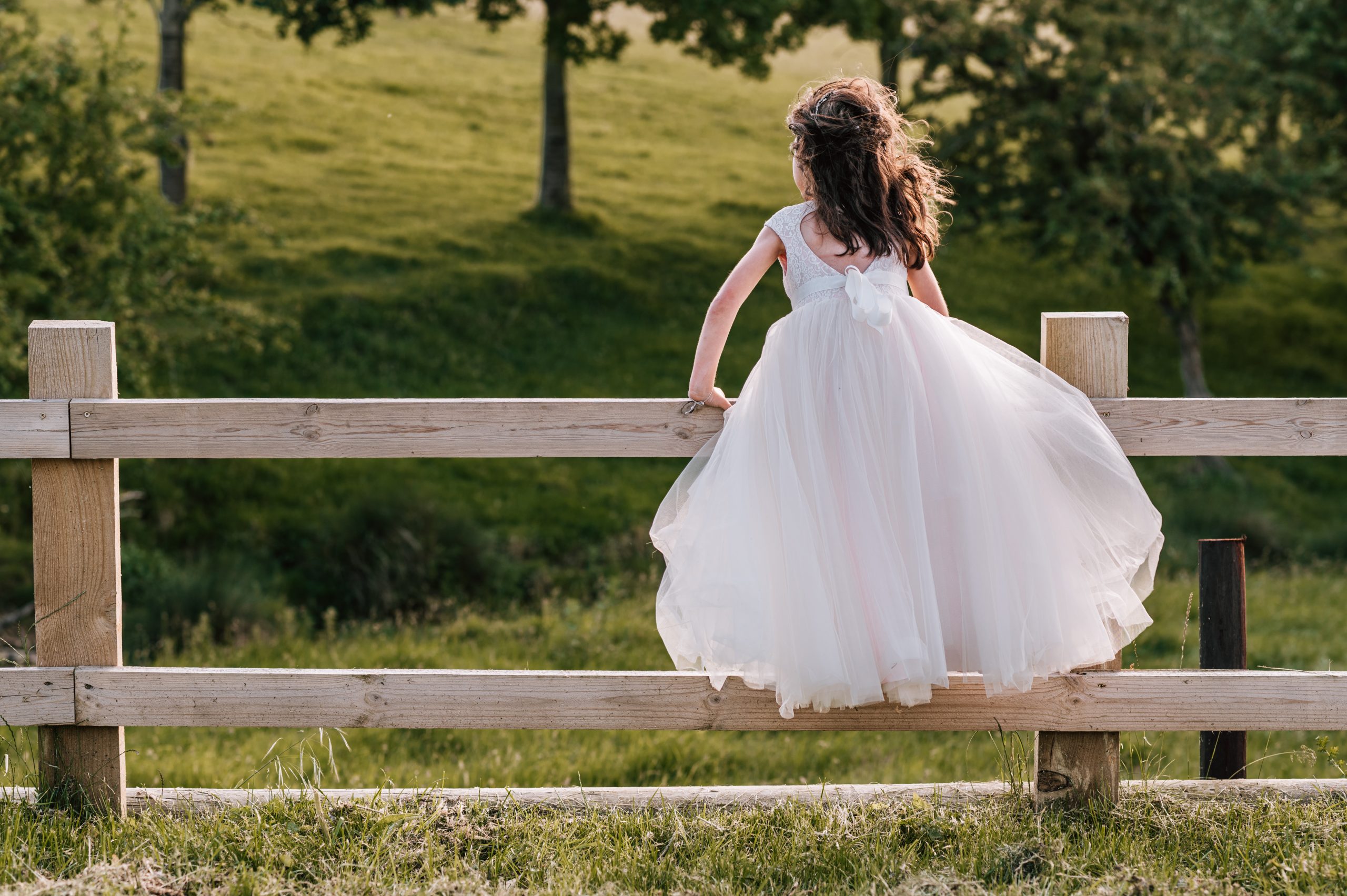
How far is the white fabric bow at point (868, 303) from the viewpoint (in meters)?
3.43

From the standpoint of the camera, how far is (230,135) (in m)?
25.1

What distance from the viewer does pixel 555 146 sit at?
2241cm

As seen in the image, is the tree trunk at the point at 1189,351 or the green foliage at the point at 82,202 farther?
the tree trunk at the point at 1189,351

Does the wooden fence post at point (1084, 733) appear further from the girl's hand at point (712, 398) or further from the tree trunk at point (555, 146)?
the tree trunk at point (555, 146)

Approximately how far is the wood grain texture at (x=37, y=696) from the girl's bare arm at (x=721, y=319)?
7.21ft

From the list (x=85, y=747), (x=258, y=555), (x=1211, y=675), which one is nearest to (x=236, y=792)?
(x=85, y=747)

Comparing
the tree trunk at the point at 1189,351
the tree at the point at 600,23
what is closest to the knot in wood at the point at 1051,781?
the tree at the point at 600,23

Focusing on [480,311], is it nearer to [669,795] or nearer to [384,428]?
[384,428]

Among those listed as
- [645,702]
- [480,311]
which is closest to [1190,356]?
[480,311]

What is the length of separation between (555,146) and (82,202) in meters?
13.0

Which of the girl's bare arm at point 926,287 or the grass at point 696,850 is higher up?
the girl's bare arm at point 926,287

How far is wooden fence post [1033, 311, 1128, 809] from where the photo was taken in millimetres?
3604

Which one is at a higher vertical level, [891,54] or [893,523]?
[891,54]

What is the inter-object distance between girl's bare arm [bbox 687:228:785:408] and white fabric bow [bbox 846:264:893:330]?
27cm
